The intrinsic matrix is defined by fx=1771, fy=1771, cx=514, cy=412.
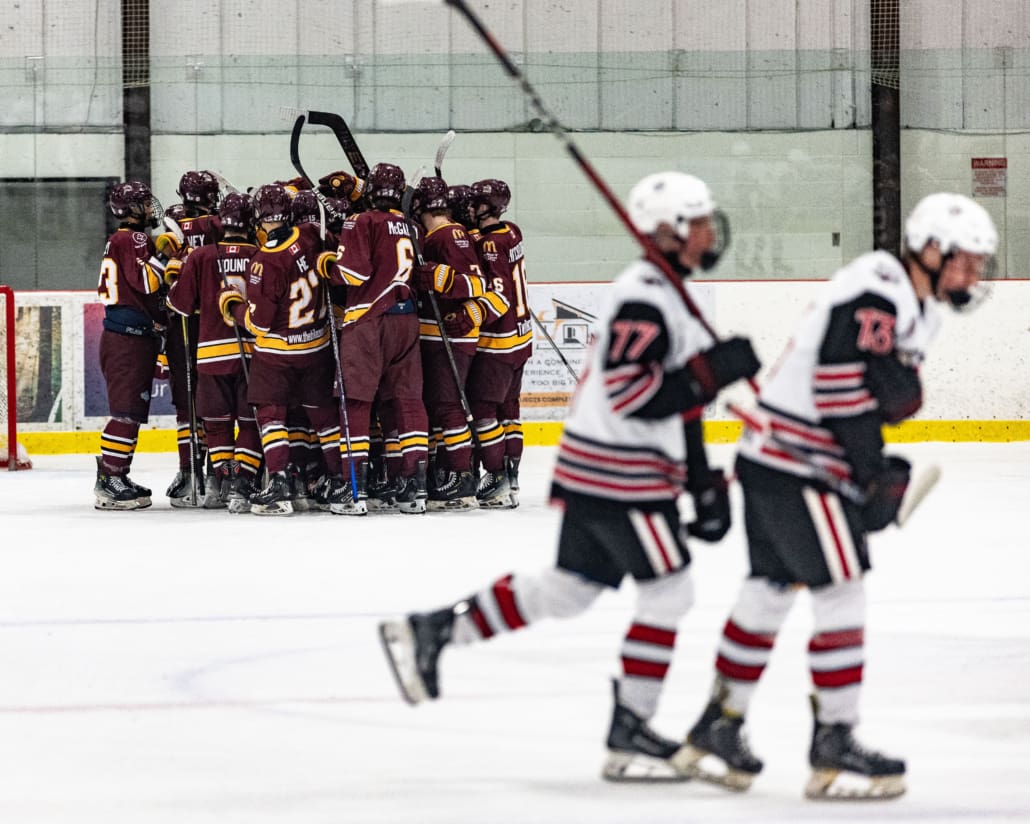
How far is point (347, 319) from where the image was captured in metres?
7.48

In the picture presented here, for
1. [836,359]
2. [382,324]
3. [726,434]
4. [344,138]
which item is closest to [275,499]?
[382,324]

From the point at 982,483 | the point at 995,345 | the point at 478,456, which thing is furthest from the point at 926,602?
the point at 995,345

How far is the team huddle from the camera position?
748 cm

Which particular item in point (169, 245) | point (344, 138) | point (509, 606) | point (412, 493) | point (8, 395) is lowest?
point (412, 493)

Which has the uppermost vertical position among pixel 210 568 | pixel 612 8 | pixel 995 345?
pixel 612 8

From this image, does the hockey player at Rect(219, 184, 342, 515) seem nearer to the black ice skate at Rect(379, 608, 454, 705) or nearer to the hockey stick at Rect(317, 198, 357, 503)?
the hockey stick at Rect(317, 198, 357, 503)

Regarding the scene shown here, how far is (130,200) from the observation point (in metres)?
7.99

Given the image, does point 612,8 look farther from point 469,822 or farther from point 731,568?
point 469,822

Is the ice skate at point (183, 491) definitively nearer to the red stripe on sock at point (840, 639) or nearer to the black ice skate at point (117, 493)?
the black ice skate at point (117, 493)

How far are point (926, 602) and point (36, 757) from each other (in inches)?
111

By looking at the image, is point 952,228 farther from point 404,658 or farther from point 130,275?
point 130,275

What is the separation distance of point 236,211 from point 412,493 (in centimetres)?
145

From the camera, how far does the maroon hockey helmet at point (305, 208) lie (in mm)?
7531

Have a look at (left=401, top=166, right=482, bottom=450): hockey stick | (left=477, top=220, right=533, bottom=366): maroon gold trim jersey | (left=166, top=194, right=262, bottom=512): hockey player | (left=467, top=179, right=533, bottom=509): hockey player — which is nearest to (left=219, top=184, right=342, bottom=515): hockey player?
(left=166, top=194, right=262, bottom=512): hockey player
